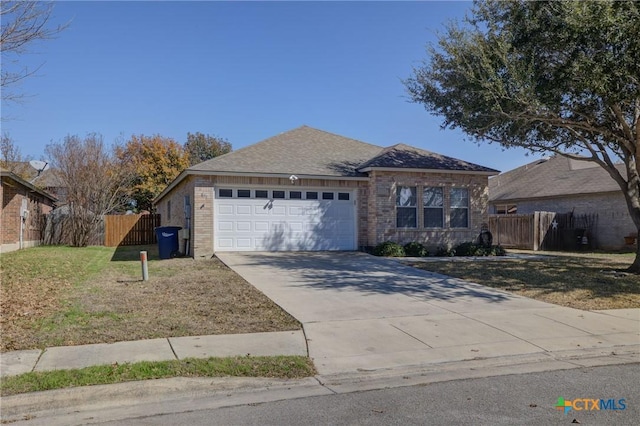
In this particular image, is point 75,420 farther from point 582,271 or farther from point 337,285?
point 582,271

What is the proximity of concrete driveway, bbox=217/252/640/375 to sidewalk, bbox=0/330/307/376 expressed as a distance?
1.67 ft

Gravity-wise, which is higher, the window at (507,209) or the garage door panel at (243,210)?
the window at (507,209)

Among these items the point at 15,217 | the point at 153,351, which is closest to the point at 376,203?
the point at 153,351

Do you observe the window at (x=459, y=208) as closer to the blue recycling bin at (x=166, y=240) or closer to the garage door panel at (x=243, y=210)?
the garage door panel at (x=243, y=210)

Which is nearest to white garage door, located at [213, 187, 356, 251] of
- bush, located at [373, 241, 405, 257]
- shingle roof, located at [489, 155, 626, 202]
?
bush, located at [373, 241, 405, 257]

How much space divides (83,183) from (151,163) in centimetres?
1473

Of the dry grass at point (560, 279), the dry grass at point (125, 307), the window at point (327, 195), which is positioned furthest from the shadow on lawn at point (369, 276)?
the window at point (327, 195)

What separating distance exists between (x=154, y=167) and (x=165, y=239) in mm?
25388

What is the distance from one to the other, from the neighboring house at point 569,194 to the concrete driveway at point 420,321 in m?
15.6

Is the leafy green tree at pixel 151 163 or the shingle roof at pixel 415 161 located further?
the leafy green tree at pixel 151 163

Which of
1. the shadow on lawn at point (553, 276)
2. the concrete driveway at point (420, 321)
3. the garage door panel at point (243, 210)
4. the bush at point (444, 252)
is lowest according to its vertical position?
the concrete driveway at point (420, 321)

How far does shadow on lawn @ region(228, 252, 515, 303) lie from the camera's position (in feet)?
35.4

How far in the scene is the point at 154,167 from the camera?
4109cm

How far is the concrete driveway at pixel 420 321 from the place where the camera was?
672cm
